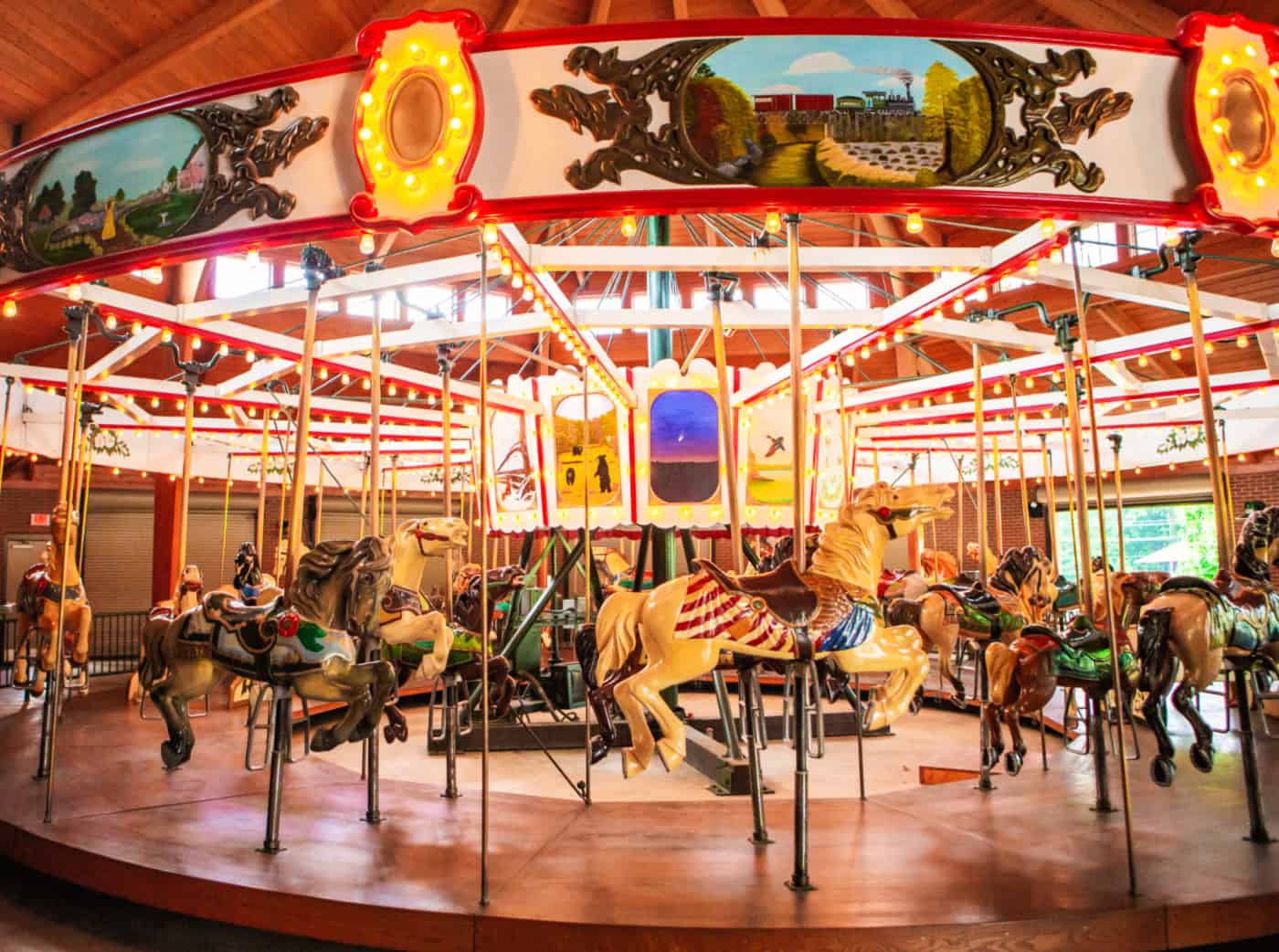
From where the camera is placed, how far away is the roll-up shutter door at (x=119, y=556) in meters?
16.1

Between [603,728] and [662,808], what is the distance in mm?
932

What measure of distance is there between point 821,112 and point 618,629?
8.01 ft

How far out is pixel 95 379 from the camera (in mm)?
8195

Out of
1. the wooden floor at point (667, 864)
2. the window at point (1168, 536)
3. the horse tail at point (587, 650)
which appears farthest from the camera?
the window at point (1168, 536)

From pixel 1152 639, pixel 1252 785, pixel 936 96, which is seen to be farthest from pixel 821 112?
pixel 1252 785

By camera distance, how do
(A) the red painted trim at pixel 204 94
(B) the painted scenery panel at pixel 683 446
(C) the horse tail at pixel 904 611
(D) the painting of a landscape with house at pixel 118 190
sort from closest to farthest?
(A) the red painted trim at pixel 204 94
(D) the painting of a landscape with house at pixel 118 190
(C) the horse tail at pixel 904 611
(B) the painted scenery panel at pixel 683 446

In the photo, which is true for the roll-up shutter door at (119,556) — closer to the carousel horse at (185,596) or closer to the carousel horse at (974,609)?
the carousel horse at (185,596)

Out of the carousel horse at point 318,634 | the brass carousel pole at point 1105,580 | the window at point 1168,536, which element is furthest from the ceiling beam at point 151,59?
the window at point 1168,536

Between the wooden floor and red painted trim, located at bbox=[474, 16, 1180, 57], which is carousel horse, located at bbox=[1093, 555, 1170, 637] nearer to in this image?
the wooden floor

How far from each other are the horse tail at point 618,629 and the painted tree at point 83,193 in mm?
3113

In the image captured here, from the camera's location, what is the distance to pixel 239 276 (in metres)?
14.2

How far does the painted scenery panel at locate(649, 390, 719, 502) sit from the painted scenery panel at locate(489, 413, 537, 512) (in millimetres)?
1291

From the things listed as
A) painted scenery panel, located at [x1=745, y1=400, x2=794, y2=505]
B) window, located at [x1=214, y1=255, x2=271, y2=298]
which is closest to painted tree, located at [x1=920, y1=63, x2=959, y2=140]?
painted scenery panel, located at [x1=745, y1=400, x2=794, y2=505]

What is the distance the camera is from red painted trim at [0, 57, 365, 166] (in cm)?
384
